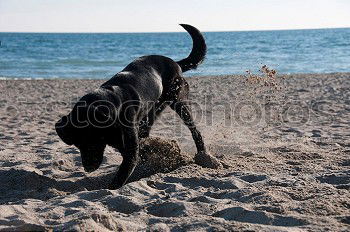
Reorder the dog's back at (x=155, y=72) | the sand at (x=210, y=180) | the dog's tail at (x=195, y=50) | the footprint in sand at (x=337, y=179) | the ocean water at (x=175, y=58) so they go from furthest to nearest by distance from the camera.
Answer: the ocean water at (x=175, y=58)
the dog's tail at (x=195, y=50)
the dog's back at (x=155, y=72)
the footprint in sand at (x=337, y=179)
the sand at (x=210, y=180)

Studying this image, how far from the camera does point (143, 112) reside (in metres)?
5.27

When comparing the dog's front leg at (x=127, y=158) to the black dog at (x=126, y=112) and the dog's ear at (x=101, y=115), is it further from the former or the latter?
the dog's ear at (x=101, y=115)

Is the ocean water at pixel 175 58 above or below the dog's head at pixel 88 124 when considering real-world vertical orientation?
below

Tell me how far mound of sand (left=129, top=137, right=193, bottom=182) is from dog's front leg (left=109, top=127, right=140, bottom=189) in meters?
0.45

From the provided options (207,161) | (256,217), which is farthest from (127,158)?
(256,217)

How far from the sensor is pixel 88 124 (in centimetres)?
459

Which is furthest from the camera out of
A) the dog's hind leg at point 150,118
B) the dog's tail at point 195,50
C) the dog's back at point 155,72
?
the dog's tail at point 195,50

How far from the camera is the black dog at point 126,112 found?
4625mm

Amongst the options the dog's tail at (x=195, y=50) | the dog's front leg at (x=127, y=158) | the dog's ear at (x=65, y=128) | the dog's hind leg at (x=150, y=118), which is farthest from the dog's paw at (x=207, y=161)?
the dog's ear at (x=65, y=128)

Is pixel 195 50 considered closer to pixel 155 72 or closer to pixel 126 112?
pixel 155 72

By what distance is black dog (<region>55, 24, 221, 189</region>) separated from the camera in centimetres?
462

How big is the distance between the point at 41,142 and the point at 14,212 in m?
3.72

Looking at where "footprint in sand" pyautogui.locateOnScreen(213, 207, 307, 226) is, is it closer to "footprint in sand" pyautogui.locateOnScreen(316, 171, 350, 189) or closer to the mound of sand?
"footprint in sand" pyautogui.locateOnScreen(316, 171, 350, 189)

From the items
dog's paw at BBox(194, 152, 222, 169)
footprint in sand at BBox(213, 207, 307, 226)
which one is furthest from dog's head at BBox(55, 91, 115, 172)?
footprint in sand at BBox(213, 207, 307, 226)
